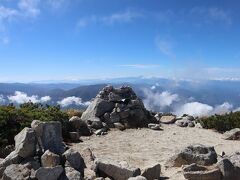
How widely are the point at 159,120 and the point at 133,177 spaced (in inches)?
792

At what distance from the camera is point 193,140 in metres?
26.3

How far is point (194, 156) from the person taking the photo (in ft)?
54.9

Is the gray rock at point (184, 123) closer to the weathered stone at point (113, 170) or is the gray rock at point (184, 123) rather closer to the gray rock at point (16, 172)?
the weathered stone at point (113, 170)

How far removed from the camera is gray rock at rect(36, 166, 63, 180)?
506 inches

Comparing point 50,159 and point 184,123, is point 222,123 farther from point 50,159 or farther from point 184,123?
point 50,159

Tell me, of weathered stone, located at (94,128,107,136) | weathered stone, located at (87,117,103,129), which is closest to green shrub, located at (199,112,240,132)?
weathered stone, located at (87,117,103,129)

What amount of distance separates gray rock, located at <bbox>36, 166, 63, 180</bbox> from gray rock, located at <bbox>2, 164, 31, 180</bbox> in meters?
0.39

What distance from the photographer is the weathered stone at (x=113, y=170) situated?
1427 centimetres

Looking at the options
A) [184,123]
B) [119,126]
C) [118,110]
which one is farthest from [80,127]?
[184,123]

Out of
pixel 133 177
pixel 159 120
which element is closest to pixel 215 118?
pixel 159 120

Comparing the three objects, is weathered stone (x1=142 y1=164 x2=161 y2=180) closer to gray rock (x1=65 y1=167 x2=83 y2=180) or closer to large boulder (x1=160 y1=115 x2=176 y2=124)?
gray rock (x1=65 y1=167 x2=83 y2=180)

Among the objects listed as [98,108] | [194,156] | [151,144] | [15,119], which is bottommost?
[151,144]

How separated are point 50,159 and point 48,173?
89 cm

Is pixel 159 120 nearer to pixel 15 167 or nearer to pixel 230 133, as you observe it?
pixel 230 133
